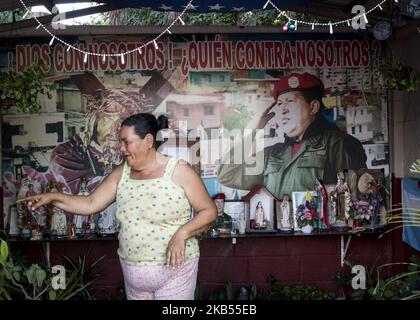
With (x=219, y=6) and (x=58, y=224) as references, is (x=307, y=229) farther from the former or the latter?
(x=219, y=6)

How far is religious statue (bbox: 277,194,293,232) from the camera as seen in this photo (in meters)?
5.88

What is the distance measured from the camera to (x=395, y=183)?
5.99m

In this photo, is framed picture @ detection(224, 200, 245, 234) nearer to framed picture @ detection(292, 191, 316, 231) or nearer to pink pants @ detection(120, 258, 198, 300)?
framed picture @ detection(292, 191, 316, 231)

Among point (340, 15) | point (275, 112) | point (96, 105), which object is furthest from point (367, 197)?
point (96, 105)

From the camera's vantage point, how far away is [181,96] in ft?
19.6

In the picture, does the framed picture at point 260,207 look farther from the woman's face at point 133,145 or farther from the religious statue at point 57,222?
the woman's face at point 133,145

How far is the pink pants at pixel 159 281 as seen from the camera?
339cm

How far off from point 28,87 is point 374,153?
3.38 metres

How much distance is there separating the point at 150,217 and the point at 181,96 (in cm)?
276

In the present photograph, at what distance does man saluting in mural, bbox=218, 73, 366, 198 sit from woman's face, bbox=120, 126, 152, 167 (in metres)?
2.57

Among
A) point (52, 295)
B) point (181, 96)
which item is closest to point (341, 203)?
point (181, 96)

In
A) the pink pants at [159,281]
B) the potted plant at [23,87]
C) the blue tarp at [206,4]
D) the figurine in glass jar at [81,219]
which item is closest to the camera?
the pink pants at [159,281]

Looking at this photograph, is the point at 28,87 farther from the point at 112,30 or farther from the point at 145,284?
the point at 145,284

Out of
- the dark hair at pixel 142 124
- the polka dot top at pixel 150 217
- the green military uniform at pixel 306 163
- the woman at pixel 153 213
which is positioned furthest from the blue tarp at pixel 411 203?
the dark hair at pixel 142 124
